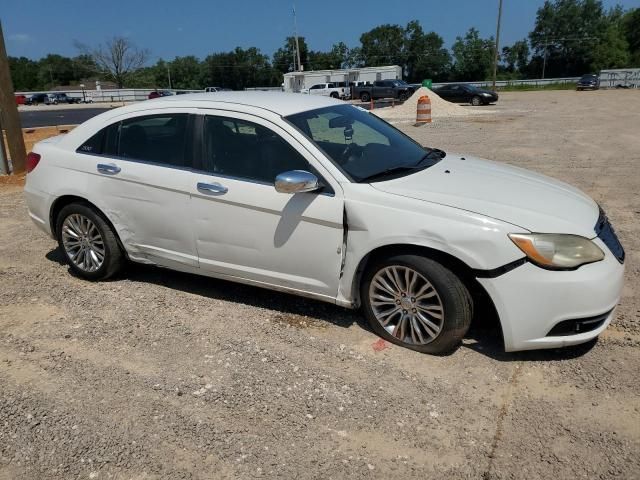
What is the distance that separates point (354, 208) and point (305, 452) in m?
1.54

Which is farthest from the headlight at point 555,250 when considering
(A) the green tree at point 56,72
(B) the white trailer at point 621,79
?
(A) the green tree at point 56,72

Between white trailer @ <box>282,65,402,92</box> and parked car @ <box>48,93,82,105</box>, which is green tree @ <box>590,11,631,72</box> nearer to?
white trailer @ <box>282,65,402,92</box>

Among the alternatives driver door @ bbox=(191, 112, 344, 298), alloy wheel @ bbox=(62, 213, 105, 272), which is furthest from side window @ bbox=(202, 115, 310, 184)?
alloy wheel @ bbox=(62, 213, 105, 272)

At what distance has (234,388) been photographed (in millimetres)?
3211

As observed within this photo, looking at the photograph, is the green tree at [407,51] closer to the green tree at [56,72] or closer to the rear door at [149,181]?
the green tree at [56,72]

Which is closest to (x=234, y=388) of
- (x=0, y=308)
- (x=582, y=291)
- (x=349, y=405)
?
(x=349, y=405)

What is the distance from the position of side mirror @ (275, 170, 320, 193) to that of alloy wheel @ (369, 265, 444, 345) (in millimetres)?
737

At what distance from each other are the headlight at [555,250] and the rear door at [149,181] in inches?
96.8

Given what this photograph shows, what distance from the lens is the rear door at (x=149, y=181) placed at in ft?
13.5

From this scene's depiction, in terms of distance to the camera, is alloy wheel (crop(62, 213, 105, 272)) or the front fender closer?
the front fender

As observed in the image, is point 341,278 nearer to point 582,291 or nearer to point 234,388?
point 234,388

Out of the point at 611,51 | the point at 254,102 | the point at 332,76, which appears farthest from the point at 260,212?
the point at 611,51

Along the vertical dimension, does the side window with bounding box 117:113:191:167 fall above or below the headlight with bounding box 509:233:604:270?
above

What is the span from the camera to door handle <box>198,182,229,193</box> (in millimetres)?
3863
